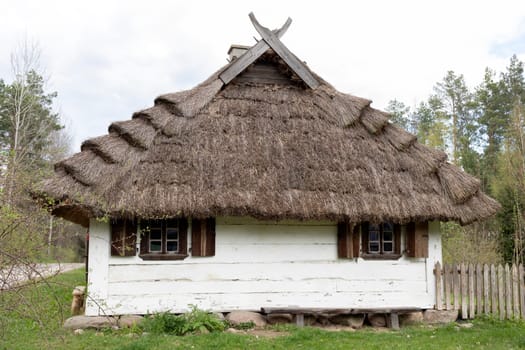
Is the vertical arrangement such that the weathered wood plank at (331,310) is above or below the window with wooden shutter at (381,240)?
below

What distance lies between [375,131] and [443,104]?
23.8m

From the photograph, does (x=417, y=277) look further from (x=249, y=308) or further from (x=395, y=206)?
(x=249, y=308)

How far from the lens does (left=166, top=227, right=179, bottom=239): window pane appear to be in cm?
934

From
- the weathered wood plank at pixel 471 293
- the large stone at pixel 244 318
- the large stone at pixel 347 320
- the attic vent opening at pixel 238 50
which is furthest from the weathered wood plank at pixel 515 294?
the attic vent opening at pixel 238 50

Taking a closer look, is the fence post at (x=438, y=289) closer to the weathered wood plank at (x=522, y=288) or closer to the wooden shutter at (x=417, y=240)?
the wooden shutter at (x=417, y=240)

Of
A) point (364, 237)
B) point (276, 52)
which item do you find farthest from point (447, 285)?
point (276, 52)

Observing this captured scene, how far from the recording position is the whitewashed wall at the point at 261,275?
8977mm

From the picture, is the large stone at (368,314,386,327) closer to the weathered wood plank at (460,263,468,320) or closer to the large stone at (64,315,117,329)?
the weathered wood plank at (460,263,468,320)

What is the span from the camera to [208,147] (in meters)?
9.66

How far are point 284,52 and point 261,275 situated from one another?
5.33 m

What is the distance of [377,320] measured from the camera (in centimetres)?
998

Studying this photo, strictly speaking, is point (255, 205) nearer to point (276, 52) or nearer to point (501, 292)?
point (276, 52)

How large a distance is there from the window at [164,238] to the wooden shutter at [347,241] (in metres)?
3.14

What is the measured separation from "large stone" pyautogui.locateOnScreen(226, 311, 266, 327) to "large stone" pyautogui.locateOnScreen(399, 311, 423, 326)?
3.06 m
